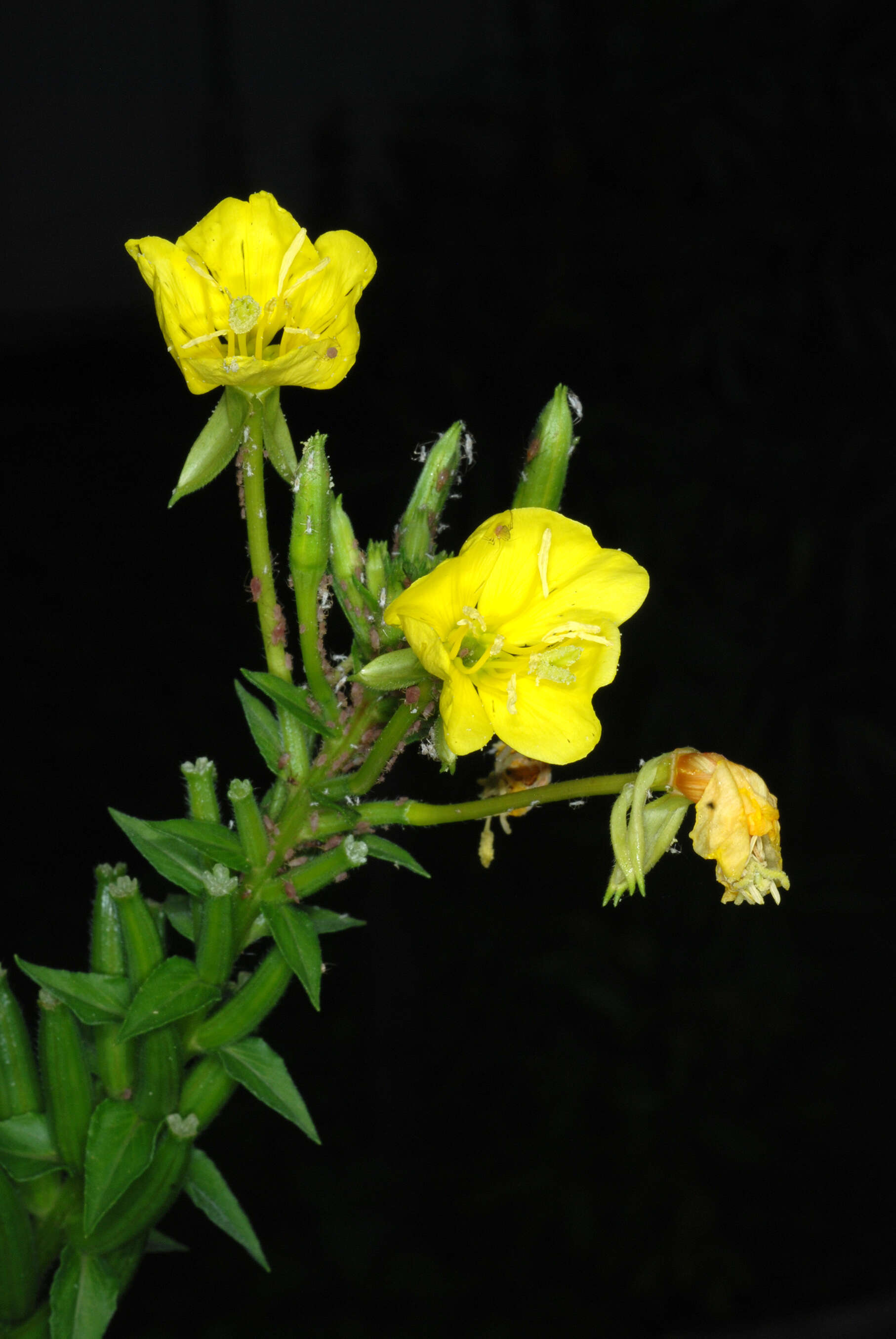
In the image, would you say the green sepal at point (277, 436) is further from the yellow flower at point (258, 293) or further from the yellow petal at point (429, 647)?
the yellow petal at point (429, 647)

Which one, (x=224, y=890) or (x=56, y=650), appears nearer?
(x=224, y=890)

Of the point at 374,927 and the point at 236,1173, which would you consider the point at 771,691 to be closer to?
the point at 374,927

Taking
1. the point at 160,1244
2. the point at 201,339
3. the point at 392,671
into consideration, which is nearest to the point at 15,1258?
the point at 160,1244

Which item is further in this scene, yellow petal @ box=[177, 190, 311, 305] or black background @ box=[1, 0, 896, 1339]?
black background @ box=[1, 0, 896, 1339]

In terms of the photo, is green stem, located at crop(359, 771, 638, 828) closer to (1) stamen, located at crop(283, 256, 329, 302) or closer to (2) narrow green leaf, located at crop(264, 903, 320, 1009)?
(2) narrow green leaf, located at crop(264, 903, 320, 1009)

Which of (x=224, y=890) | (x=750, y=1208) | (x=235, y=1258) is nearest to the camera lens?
(x=224, y=890)

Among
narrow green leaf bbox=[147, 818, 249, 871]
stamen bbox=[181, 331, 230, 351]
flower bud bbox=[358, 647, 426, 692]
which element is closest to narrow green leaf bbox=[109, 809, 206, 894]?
narrow green leaf bbox=[147, 818, 249, 871]

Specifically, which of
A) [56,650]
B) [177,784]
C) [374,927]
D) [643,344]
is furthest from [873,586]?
[56,650]
